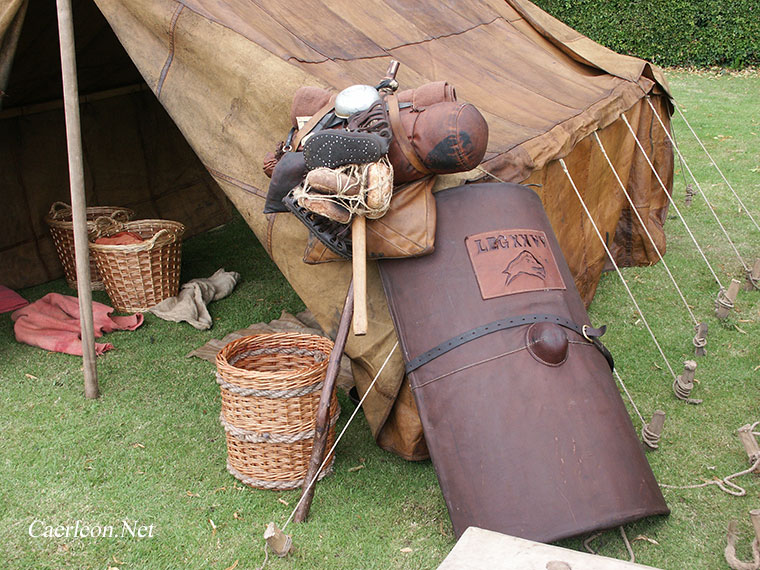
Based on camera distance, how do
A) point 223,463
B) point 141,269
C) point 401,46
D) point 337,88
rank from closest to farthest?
point 223,463 < point 337,88 < point 401,46 < point 141,269

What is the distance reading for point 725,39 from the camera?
1062cm

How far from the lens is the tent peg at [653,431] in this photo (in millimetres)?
2695

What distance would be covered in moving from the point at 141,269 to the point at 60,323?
0.47 metres

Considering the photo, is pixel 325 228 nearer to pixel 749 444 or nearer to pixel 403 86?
pixel 403 86

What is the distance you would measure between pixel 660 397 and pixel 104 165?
358 cm

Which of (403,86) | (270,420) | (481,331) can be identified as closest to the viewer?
(481,331)

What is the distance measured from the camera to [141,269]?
384 centimetres

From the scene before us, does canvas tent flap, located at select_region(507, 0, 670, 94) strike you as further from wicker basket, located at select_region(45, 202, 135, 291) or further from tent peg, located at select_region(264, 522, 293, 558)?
tent peg, located at select_region(264, 522, 293, 558)

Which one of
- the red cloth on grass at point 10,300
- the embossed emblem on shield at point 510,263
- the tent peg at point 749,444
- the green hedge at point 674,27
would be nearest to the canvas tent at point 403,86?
the embossed emblem on shield at point 510,263

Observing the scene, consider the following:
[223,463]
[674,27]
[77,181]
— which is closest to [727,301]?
[223,463]

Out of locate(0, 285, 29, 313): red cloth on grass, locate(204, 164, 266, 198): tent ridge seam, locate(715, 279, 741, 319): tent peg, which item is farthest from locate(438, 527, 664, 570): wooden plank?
locate(0, 285, 29, 313): red cloth on grass

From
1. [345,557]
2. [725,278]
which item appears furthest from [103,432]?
[725,278]

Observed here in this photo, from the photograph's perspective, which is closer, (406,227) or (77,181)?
(406,227)

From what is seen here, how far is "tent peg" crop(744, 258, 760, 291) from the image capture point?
432 cm
